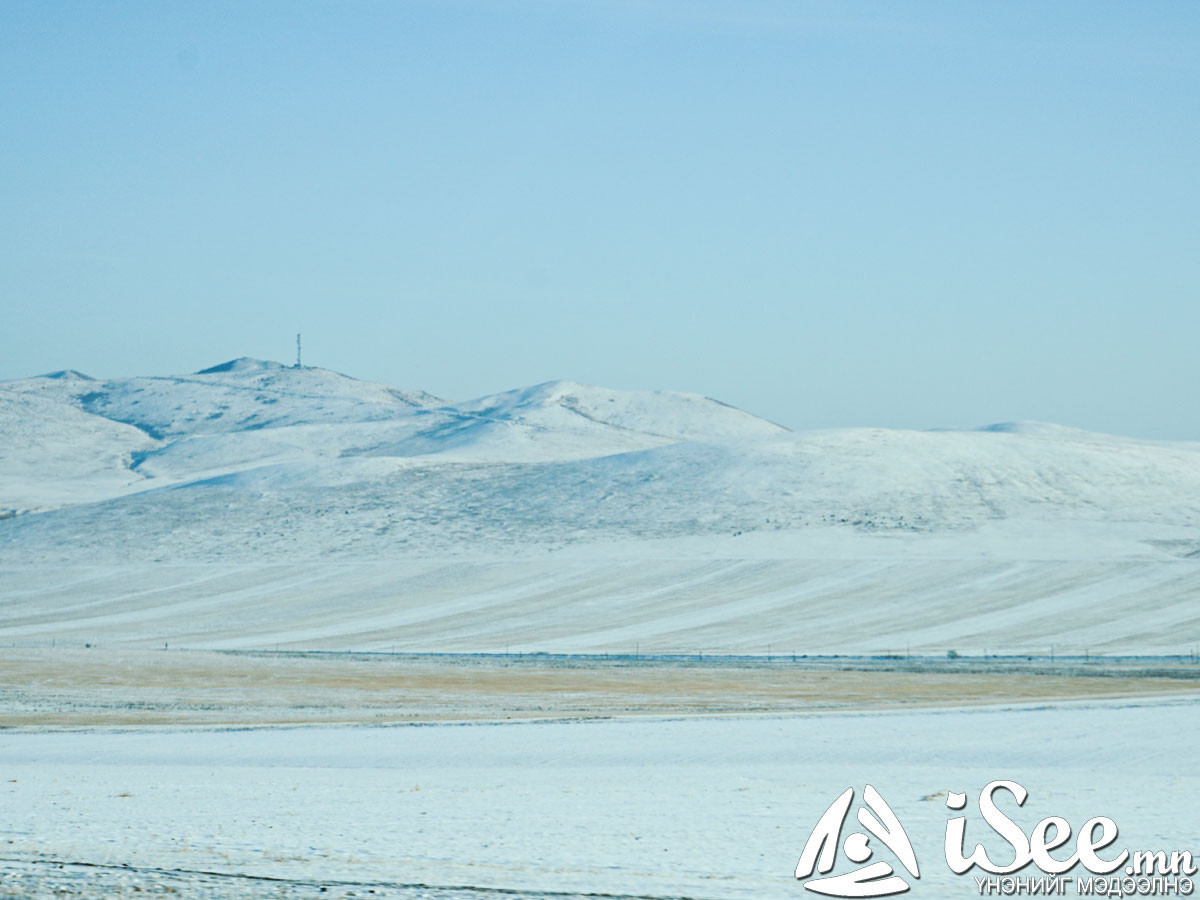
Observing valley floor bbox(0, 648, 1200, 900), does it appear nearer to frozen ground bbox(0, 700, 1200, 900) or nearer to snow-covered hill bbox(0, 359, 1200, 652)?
frozen ground bbox(0, 700, 1200, 900)

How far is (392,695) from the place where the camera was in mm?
37094

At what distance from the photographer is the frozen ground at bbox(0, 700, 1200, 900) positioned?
11898mm

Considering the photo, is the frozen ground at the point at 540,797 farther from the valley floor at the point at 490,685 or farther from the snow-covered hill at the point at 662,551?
the snow-covered hill at the point at 662,551

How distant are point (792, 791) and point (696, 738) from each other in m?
6.83

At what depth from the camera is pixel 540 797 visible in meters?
17.1

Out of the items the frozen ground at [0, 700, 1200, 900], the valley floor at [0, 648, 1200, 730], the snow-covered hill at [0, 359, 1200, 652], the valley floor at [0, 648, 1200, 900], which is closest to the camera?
the frozen ground at [0, 700, 1200, 900]

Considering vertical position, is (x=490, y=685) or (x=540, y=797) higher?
(x=540, y=797)

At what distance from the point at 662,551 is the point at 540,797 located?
200 ft

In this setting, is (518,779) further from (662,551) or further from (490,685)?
(662,551)


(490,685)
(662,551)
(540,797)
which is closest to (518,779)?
(540,797)

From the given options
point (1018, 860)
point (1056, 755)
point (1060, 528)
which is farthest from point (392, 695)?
point (1060, 528)

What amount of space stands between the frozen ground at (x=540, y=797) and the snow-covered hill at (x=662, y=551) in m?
32.8

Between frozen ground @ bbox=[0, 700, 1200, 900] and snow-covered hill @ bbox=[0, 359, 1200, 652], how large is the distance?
32.8 m

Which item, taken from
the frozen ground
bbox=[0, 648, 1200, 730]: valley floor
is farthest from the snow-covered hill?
the frozen ground
